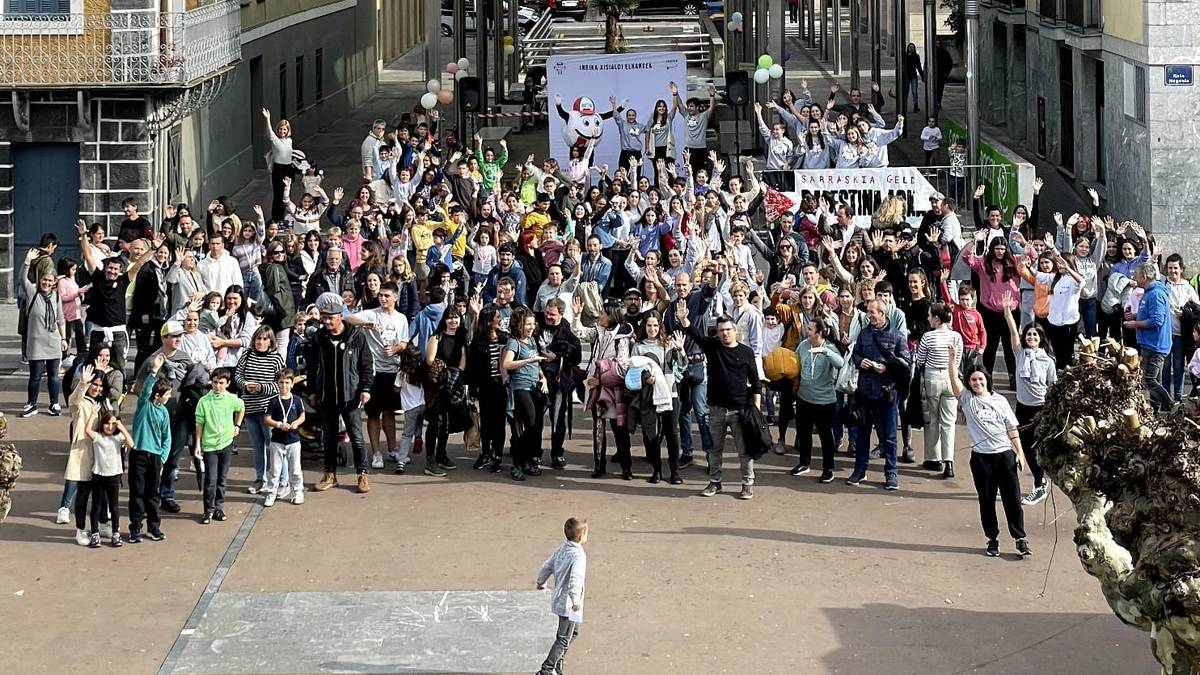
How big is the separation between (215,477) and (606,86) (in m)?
15.5

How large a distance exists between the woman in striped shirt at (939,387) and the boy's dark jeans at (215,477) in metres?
5.33

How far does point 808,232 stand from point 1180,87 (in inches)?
258

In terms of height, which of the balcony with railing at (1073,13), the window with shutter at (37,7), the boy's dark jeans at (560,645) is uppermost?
the balcony with railing at (1073,13)

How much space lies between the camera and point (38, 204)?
24.5m

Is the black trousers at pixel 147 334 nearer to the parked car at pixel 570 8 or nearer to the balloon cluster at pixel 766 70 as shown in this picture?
the balloon cluster at pixel 766 70

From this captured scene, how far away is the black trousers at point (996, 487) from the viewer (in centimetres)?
1362

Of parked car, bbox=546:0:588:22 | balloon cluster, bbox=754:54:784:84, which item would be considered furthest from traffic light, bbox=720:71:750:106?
parked car, bbox=546:0:588:22

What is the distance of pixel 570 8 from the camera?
58.3 m

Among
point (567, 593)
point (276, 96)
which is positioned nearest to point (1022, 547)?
point (567, 593)

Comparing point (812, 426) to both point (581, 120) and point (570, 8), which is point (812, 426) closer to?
point (581, 120)

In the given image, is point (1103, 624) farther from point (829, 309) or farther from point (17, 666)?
point (17, 666)

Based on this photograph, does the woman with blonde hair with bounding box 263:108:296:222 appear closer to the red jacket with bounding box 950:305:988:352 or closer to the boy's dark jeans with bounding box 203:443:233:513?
the boy's dark jeans with bounding box 203:443:233:513

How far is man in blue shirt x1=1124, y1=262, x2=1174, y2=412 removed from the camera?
17.4 m

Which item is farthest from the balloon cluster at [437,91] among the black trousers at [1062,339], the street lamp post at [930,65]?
the black trousers at [1062,339]
